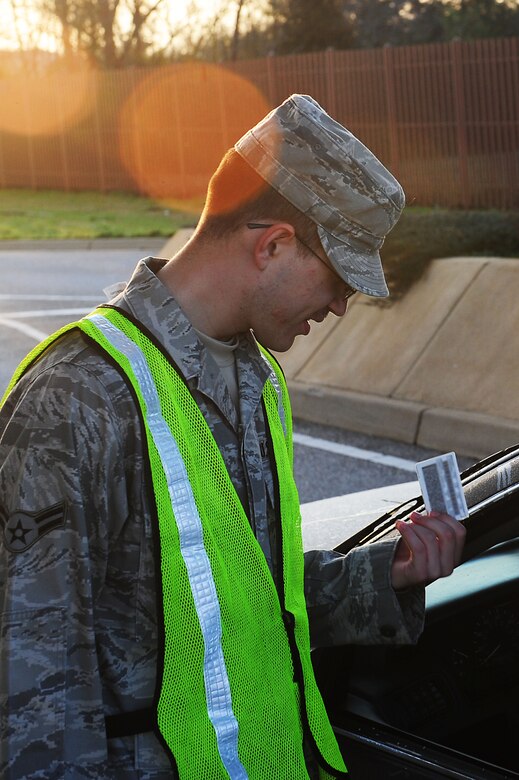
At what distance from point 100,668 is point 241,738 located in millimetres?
244

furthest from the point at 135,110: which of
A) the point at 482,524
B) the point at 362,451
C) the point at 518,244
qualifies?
the point at 482,524

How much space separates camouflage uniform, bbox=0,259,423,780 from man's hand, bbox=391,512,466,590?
0.47 m

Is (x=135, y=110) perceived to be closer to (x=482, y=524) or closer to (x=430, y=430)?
(x=430, y=430)

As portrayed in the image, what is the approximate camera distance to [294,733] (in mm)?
1938

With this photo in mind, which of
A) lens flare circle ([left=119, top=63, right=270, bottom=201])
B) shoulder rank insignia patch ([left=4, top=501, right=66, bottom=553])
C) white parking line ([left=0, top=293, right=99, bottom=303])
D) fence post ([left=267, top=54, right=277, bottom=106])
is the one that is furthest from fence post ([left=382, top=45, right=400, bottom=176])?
shoulder rank insignia patch ([left=4, top=501, right=66, bottom=553])

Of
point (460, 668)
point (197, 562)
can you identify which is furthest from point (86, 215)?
point (197, 562)

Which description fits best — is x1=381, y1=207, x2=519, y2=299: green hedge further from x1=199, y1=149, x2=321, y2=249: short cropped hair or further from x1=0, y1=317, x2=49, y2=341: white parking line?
x1=199, y1=149, x2=321, y2=249: short cropped hair

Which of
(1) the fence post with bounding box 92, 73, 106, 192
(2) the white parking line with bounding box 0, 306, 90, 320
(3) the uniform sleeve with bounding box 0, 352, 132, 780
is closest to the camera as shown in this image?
(3) the uniform sleeve with bounding box 0, 352, 132, 780

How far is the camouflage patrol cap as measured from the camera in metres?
1.89

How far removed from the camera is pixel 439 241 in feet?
29.5

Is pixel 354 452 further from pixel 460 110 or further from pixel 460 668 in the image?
pixel 460 110

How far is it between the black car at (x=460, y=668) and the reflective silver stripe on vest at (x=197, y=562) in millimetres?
349

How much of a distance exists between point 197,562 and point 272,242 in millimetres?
513

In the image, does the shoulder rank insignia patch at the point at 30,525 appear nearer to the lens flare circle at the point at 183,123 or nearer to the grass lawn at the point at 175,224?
the grass lawn at the point at 175,224
